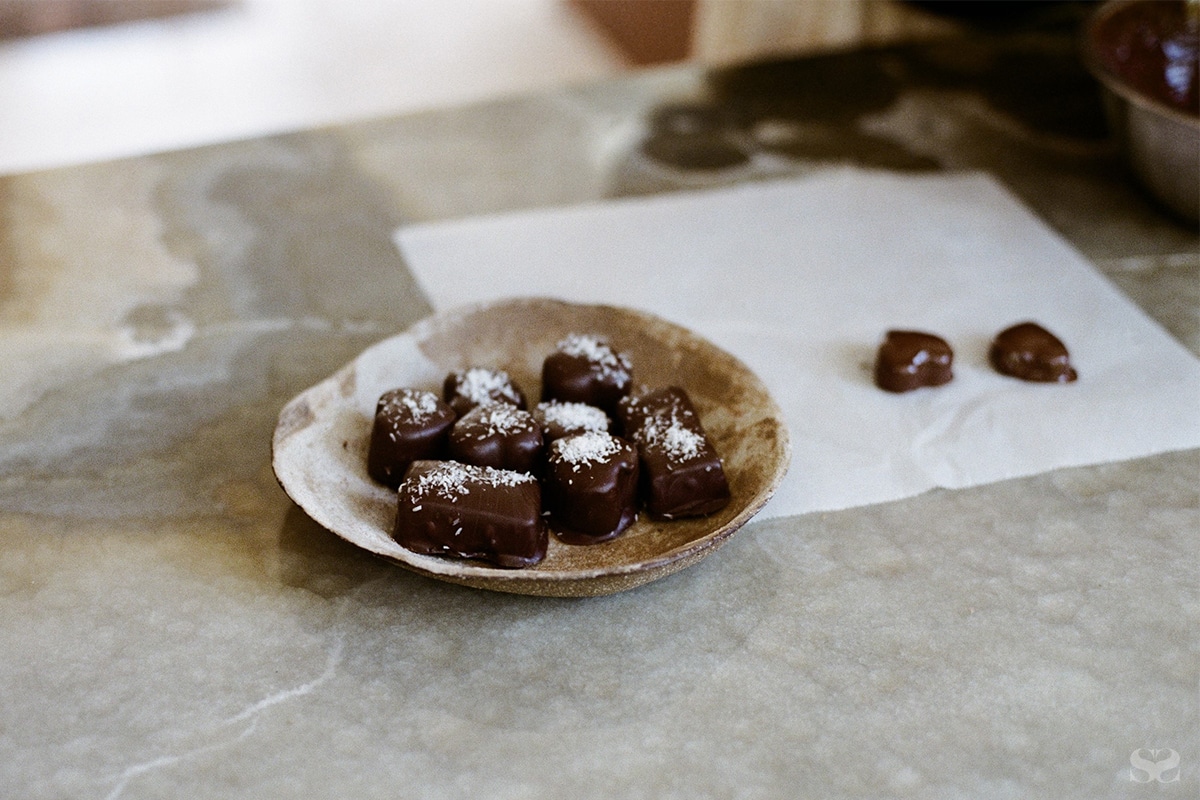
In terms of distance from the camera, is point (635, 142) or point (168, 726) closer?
point (168, 726)

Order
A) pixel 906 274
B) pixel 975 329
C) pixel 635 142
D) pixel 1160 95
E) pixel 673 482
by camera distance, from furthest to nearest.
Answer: pixel 635 142 → pixel 1160 95 → pixel 906 274 → pixel 975 329 → pixel 673 482

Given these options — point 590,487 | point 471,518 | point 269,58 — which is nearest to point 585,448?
point 590,487

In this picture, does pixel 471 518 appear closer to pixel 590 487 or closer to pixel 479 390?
pixel 590 487

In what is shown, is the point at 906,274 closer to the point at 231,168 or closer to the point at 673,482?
the point at 673,482

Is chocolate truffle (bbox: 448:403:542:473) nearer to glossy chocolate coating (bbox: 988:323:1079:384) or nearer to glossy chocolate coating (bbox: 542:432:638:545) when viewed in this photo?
glossy chocolate coating (bbox: 542:432:638:545)

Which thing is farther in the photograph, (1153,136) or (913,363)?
(1153,136)

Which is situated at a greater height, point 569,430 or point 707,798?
point 569,430

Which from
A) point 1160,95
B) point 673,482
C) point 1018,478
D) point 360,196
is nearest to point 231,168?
point 360,196
